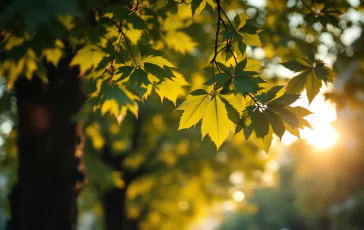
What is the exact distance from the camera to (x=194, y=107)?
1.85 m

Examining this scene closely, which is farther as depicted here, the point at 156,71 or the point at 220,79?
the point at 156,71

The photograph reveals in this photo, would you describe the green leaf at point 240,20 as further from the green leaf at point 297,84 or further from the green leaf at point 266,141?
the green leaf at point 266,141

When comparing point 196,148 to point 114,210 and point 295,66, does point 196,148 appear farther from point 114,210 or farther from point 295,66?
point 295,66

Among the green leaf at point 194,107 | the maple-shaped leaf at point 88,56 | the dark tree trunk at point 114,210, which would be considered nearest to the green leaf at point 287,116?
the green leaf at point 194,107

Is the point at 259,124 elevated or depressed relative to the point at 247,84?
depressed

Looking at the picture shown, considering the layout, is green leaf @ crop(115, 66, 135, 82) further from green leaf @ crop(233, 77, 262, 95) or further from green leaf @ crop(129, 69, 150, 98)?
green leaf @ crop(233, 77, 262, 95)

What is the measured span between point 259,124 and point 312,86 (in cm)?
74

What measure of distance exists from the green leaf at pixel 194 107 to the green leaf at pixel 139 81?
10.1 inches

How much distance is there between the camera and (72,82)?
475 cm

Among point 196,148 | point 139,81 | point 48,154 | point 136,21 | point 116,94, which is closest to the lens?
point 139,81

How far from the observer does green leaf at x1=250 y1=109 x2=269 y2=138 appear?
174 cm

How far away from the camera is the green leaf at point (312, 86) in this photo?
2209 mm

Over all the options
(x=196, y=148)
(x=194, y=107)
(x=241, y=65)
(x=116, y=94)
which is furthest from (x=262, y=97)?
(x=196, y=148)

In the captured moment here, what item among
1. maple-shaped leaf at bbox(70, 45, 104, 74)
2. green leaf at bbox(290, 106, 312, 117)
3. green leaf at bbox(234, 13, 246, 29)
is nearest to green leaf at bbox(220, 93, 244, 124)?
green leaf at bbox(290, 106, 312, 117)
